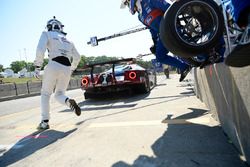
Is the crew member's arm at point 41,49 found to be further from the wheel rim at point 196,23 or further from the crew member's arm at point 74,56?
the wheel rim at point 196,23

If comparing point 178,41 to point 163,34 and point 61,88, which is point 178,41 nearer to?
point 163,34

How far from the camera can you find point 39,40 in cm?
531

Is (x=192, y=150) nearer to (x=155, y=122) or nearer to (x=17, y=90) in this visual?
(x=155, y=122)

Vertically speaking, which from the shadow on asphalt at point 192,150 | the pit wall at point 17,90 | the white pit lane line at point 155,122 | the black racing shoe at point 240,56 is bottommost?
the shadow on asphalt at point 192,150

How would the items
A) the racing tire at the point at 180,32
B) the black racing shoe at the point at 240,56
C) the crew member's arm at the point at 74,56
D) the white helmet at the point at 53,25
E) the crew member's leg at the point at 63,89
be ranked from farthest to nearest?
the crew member's arm at the point at 74,56 → the white helmet at the point at 53,25 → the crew member's leg at the point at 63,89 → the racing tire at the point at 180,32 → the black racing shoe at the point at 240,56

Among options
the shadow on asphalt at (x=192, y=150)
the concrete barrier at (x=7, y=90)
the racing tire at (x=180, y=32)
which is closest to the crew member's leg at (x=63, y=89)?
the shadow on asphalt at (x=192, y=150)

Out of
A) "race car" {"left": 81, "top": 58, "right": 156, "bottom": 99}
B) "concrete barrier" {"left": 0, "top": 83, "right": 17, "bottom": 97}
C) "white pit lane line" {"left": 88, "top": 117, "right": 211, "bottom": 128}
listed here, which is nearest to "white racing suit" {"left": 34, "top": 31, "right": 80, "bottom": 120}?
"white pit lane line" {"left": 88, "top": 117, "right": 211, "bottom": 128}

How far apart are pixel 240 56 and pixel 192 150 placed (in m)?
1.34

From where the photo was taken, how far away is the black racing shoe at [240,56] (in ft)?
6.81

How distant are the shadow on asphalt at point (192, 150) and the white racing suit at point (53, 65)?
2454mm

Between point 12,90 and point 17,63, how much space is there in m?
136

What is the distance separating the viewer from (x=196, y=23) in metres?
3.69

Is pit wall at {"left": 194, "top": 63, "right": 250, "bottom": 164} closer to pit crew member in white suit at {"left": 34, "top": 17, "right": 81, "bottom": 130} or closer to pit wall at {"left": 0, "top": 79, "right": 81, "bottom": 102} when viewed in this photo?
pit crew member in white suit at {"left": 34, "top": 17, "right": 81, "bottom": 130}

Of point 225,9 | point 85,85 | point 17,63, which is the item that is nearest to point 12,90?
point 85,85
